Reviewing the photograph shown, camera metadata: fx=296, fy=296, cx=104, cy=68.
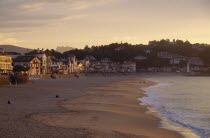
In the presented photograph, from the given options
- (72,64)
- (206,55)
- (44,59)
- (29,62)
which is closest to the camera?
(29,62)

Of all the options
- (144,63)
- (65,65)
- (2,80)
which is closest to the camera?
(2,80)

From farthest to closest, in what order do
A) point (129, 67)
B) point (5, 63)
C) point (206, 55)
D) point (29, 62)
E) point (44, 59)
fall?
point (206, 55) < point (129, 67) < point (44, 59) < point (29, 62) < point (5, 63)

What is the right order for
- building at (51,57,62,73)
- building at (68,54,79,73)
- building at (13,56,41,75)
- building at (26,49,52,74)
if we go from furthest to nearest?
building at (68,54,79,73), building at (51,57,62,73), building at (26,49,52,74), building at (13,56,41,75)

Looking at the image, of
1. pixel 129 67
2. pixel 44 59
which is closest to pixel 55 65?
pixel 44 59

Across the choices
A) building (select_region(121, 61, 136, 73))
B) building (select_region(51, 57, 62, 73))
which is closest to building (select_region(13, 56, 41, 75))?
building (select_region(51, 57, 62, 73))

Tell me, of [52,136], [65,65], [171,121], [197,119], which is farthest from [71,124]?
[65,65]

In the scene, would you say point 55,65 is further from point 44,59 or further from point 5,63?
point 5,63

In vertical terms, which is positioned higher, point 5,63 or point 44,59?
point 44,59

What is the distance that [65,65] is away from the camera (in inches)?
4727

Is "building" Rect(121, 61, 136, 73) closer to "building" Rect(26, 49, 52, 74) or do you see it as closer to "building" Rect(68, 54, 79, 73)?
"building" Rect(68, 54, 79, 73)

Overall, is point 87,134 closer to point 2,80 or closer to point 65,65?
point 2,80

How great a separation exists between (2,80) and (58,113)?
2902 cm

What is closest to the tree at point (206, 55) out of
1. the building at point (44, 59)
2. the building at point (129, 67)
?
the building at point (129, 67)

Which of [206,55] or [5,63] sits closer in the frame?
[5,63]
